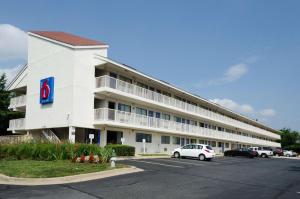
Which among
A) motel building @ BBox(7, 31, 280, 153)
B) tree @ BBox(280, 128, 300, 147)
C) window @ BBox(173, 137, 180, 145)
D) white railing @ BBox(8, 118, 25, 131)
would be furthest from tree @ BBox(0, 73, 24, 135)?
tree @ BBox(280, 128, 300, 147)

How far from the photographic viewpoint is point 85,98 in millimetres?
33250

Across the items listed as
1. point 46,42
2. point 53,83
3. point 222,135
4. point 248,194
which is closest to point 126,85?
point 53,83

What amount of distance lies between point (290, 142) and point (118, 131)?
3585 inches

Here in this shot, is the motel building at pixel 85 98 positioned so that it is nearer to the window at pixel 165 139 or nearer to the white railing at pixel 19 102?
the white railing at pixel 19 102

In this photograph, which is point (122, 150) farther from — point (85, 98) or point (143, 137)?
point (143, 137)

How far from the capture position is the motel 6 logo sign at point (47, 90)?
34.6 metres

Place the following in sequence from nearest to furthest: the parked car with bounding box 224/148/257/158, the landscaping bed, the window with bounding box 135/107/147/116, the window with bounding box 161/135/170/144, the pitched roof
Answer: the landscaping bed < the pitched roof < the window with bounding box 135/107/147/116 < the window with bounding box 161/135/170/144 < the parked car with bounding box 224/148/257/158

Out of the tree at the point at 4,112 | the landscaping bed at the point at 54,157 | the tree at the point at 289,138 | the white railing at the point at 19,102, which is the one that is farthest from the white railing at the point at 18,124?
the tree at the point at 289,138

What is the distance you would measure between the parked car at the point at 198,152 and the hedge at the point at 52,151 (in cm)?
1241

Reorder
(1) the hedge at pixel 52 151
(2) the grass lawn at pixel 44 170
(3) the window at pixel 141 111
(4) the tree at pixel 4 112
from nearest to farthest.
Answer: (2) the grass lawn at pixel 44 170 < (1) the hedge at pixel 52 151 < (3) the window at pixel 141 111 < (4) the tree at pixel 4 112

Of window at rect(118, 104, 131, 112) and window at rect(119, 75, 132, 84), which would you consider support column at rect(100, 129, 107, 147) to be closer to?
window at rect(118, 104, 131, 112)

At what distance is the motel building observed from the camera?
109ft

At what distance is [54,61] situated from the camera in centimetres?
3556

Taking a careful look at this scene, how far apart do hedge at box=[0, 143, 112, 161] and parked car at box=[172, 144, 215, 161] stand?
1241 cm
